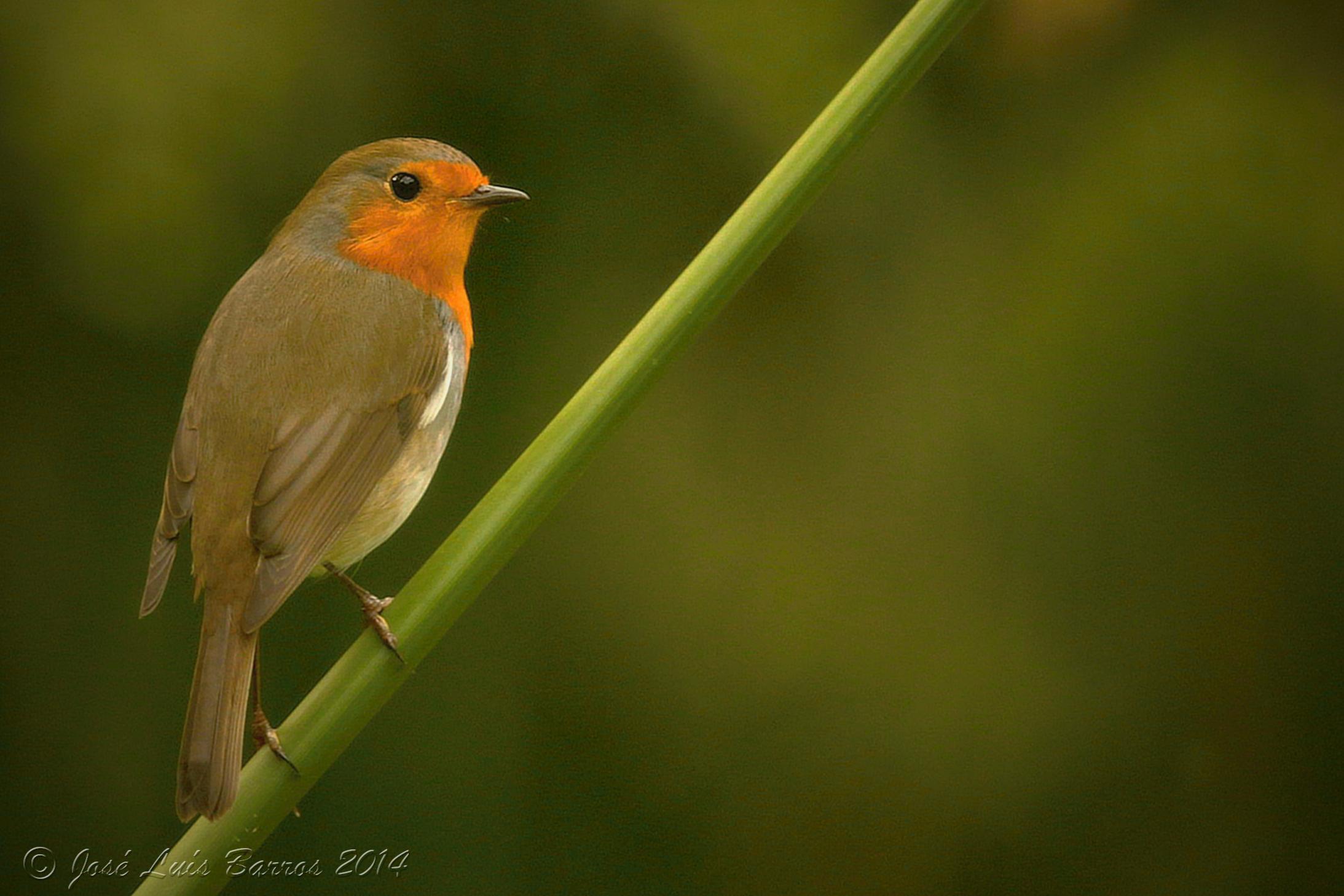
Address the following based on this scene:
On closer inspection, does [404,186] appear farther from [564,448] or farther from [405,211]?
[564,448]

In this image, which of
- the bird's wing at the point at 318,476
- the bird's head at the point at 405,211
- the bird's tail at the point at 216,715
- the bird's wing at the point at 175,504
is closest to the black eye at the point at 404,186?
the bird's head at the point at 405,211

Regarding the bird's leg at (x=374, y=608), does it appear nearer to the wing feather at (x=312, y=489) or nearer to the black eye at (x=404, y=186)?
the wing feather at (x=312, y=489)

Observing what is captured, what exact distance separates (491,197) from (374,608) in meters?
0.29

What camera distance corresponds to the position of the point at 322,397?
850mm

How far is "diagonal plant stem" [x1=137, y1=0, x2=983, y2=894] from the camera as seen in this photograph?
630 mm

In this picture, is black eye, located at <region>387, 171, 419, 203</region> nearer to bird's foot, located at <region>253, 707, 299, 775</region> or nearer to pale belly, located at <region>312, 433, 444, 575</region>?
pale belly, located at <region>312, 433, 444, 575</region>

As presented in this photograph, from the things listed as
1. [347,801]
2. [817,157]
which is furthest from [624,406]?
[347,801]

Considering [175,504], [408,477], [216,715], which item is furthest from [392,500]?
[216,715]

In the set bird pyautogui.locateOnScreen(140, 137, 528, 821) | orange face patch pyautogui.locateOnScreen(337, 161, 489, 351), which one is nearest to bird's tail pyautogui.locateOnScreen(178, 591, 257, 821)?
bird pyautogui.locateOnScreen(140, 137, 528, 821)

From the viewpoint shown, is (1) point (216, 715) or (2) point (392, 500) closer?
(1) point (216, 715)

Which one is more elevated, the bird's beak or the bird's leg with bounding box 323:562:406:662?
the bird's beak

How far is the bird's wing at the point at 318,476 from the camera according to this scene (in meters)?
0.77

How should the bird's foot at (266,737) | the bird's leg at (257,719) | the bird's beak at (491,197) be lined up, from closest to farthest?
the bird's foot at (266,737) → the bird's leg at (257,719) → the bird's beak at (491,197)

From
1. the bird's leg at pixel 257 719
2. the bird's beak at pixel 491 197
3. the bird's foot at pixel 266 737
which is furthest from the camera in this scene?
the bird's beak at pixel 491 197
